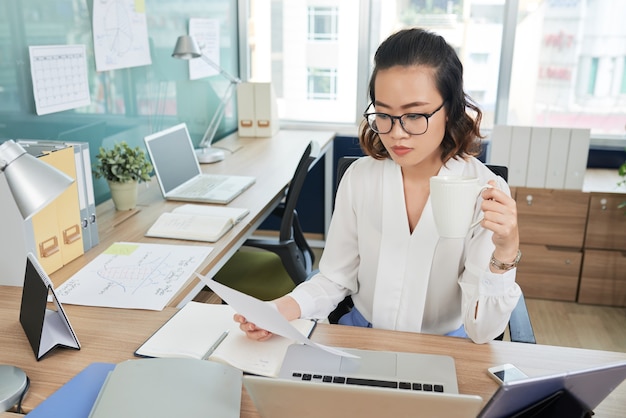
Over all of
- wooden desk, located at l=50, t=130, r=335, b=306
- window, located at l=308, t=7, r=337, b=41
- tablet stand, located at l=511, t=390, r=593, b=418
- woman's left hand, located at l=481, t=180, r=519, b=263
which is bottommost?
wooden desk, located at l=50, t=130, r=335, b=306

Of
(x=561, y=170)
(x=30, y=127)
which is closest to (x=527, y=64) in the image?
(x=561, y=170)

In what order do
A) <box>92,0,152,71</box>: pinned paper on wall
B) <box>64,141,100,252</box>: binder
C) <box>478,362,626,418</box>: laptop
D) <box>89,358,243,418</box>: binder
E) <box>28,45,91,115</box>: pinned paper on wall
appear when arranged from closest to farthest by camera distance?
<box>478,362,626,418</box>: laptop
<box>89,358,243,418</box>: binder
<box>64,141,100,252</box>: binder
<box>28,45,91,115</box>: pinned paper on wall
<box>92,0,152,71</box>: pinned paper on wall

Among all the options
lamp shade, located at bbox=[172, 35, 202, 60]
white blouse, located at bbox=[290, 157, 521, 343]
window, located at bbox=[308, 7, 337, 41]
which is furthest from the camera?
window, located at bbox=[308, 7, 337, 41]

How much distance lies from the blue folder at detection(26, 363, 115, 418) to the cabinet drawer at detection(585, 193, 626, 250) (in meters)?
2.65

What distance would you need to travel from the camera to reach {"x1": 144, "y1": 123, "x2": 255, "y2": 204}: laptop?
2258mm

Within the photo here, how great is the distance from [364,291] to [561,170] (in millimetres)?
1915

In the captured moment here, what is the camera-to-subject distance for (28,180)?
938 mm

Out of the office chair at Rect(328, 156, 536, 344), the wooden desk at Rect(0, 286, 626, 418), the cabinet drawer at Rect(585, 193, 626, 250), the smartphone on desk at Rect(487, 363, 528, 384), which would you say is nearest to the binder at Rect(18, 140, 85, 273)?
the wooden desk at Rect(0, 286, 626, 418)

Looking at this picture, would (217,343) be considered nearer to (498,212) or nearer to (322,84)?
(498,212)

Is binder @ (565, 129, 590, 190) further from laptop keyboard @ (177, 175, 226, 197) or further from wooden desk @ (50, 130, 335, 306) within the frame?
laptop keyboard @ (177, 175, 226, 197)

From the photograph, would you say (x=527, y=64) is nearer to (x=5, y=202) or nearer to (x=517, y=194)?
(x=517, y=194)

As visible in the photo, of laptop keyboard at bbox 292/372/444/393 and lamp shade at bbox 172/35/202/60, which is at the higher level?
lamp shade at bbox 172/35/202/60

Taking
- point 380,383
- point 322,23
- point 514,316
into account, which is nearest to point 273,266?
point 514,316

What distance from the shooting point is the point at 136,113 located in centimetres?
254
